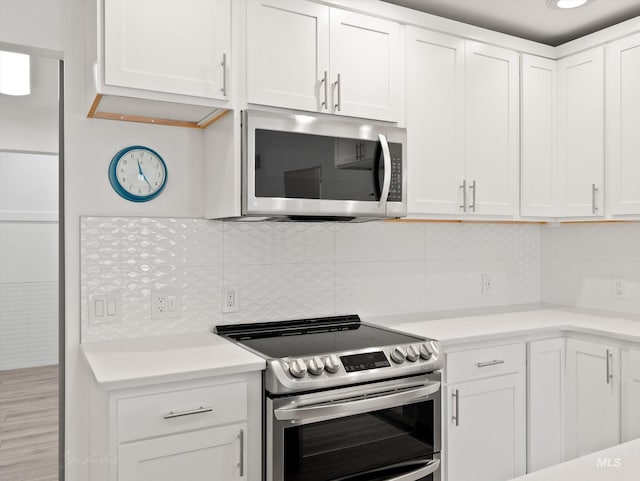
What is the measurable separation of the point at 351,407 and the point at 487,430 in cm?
87

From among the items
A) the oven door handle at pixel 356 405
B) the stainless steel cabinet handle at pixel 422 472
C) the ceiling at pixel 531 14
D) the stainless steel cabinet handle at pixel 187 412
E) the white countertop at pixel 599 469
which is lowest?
the stainless steel cabinet handle at pixel 422 472

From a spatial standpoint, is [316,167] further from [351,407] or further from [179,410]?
[179,410]

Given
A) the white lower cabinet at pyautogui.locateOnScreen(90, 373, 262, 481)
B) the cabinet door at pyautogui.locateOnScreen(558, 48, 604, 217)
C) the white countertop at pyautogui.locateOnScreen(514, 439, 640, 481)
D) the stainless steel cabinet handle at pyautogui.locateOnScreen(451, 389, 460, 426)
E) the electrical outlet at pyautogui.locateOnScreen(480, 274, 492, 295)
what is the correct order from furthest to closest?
the electrical outlet at pyautogui.locateOnScreen(480, 274, 492, 295) → the cabinet door at pyautogui.locateOnScreen(558, 48, 604, 217) → the stainless steel cabinet handle at pyautogui.locateOnScreen(451, 389, 460, 426) → the white lower cabinet at pyautogui.locateOnScreen(90, 373, 262, 481) → the white countertop at pyautogui.locateOnScreen(514, 439, 640, 481)

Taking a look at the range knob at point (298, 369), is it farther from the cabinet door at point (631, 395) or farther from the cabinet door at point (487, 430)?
the cabinet door at point (631, 395)

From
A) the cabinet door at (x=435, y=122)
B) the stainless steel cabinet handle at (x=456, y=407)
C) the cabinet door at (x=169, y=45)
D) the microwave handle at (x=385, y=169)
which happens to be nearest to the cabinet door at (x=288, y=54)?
the cabinet door at (x=169, y=45)

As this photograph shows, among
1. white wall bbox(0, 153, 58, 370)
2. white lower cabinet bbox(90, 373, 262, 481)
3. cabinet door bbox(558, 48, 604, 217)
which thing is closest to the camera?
white lower cabinet bbox(90, 373, 262, 481)

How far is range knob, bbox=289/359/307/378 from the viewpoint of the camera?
175 cm

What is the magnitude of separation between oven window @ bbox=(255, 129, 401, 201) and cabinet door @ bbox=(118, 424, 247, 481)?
Result: 2.89 feet

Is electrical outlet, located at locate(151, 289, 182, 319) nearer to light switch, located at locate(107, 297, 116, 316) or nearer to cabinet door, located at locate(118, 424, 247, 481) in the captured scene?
light switch, located at locate(107, 297, 116, 316)

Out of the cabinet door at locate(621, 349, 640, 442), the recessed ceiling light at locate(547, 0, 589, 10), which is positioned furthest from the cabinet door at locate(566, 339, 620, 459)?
the recessed ceiling light at locate(547, 0, 589, 10)

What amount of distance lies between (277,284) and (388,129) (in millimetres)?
886

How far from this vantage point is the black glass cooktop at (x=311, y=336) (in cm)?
198

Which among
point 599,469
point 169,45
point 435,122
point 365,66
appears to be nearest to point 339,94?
point 365,66

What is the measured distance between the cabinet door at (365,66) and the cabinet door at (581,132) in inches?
44.3
